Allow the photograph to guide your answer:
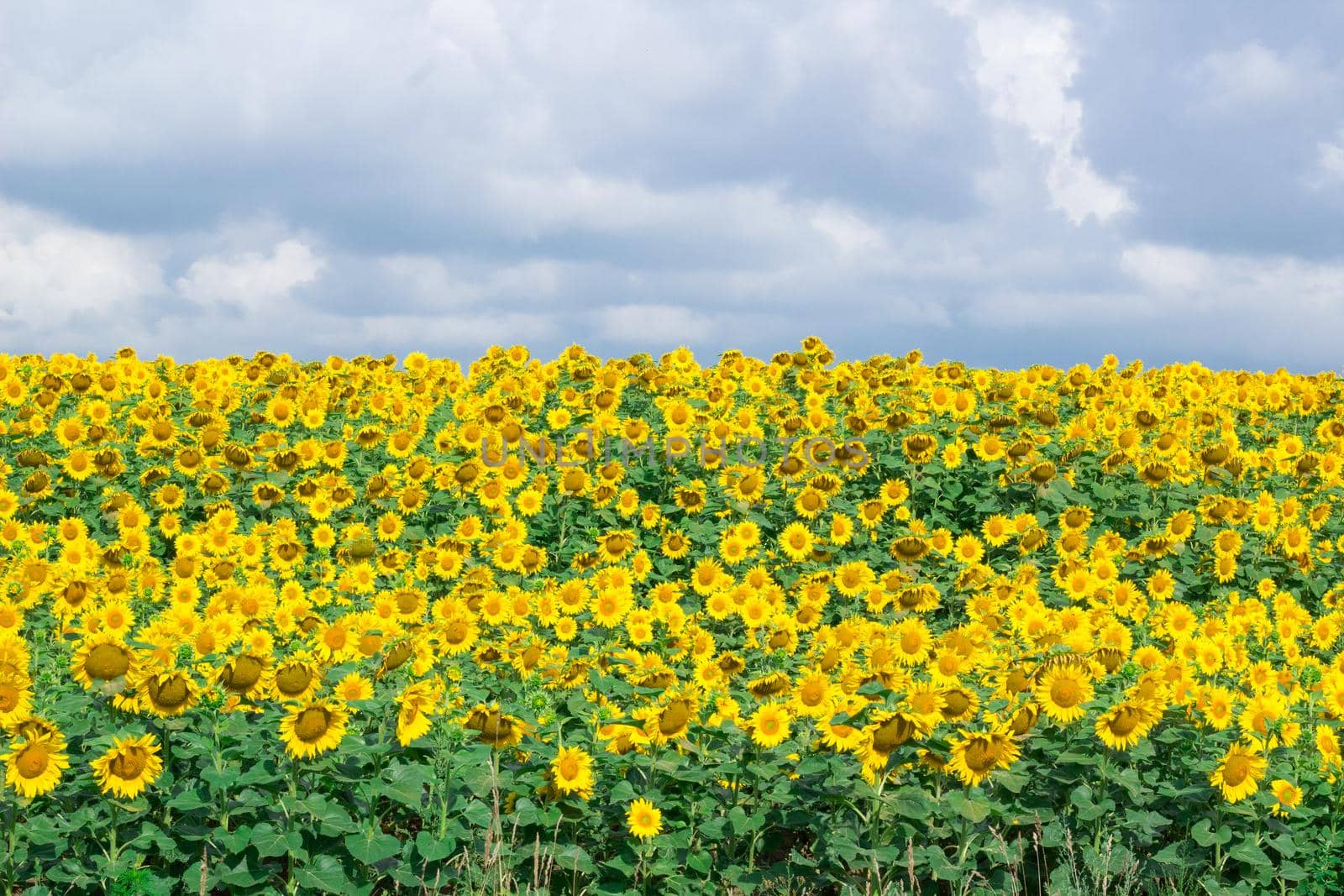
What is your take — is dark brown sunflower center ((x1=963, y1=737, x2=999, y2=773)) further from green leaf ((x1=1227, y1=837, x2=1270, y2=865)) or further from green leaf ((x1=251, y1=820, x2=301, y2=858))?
green leaf ((x1=251, y1=820, x2=301, y2=858))

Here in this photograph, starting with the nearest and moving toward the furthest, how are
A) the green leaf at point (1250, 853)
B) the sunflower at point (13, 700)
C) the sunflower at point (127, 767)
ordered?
the sunflower at point (127, 767)
the sunflower at point (13, 700)
the green leaf at point (1250, 853)

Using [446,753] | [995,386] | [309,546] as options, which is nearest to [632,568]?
[309,546]

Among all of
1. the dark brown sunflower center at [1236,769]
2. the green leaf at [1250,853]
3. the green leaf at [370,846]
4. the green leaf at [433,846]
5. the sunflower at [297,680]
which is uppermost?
the sunflower at [297,680]

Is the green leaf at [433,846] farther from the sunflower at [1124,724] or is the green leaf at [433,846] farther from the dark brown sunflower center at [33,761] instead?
the sunflower at [1124,724]

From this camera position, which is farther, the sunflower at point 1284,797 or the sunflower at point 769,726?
the sunflower at point 1284,797

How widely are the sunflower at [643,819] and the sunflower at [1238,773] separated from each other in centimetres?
295

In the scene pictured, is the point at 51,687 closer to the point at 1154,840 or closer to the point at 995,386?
the point at 1154,840

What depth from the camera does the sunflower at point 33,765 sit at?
Answer: 563 centimetres

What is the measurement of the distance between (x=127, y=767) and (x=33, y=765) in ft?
1.56

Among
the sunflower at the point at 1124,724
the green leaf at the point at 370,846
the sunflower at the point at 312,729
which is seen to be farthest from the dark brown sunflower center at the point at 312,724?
the sunflower at the point at 1124,724

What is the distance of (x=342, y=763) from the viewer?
19.2 feet

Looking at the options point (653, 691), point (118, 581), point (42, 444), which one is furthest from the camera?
point (42, 444)

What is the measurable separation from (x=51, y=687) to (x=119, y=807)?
1.27 m

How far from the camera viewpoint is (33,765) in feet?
18.6
